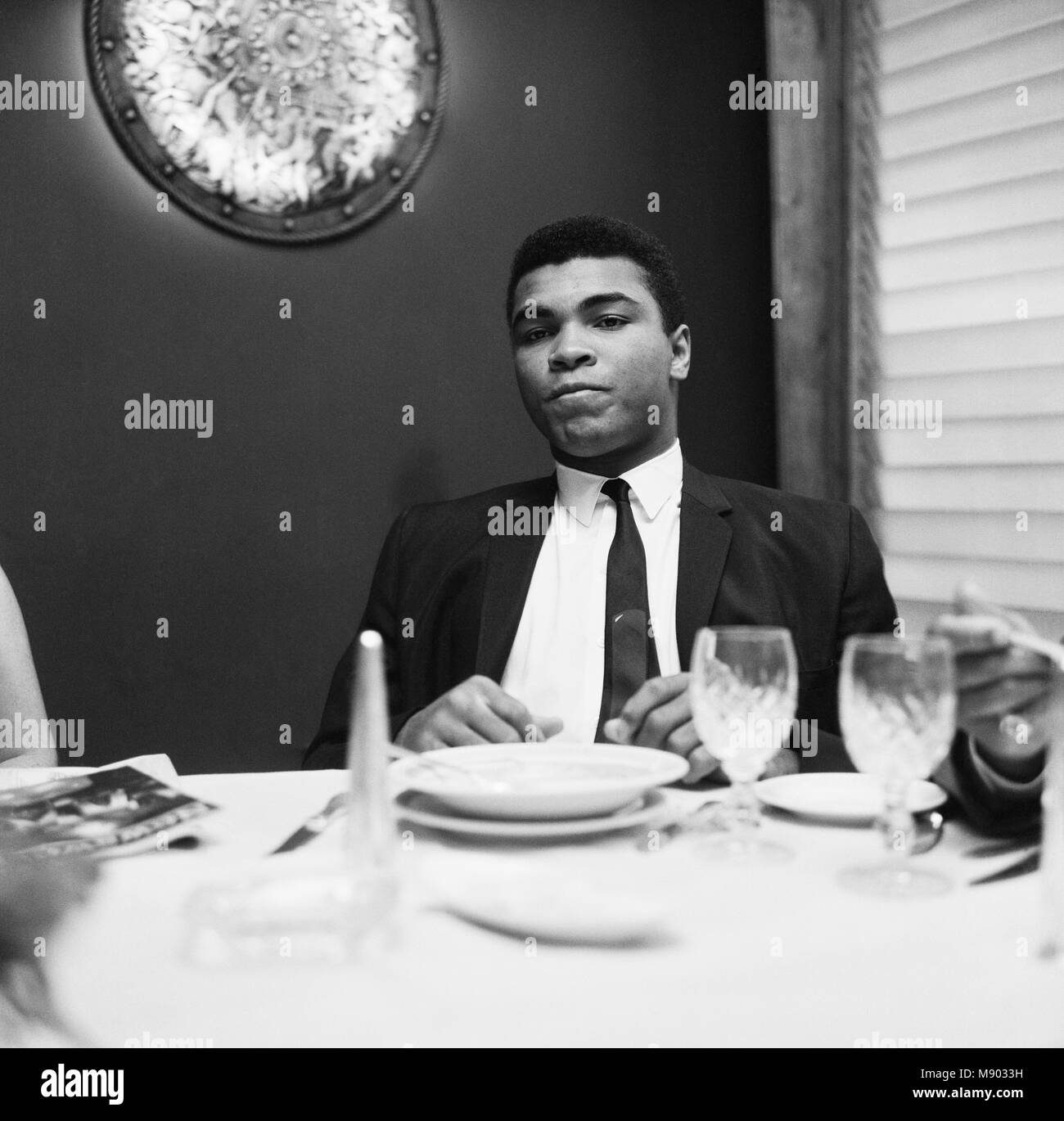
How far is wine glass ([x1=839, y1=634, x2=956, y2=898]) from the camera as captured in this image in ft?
2.69

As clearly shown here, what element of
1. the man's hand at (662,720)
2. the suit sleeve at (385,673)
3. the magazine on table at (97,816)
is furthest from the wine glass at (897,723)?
the suit sleeve at (385,673)

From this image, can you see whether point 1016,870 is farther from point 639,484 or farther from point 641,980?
point 639,484

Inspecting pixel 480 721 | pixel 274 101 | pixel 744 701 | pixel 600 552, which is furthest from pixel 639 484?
pixel 274 101

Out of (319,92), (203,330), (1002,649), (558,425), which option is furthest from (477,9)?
(1002,649)

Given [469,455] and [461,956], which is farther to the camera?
[469,455]

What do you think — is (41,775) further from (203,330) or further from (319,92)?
(319,92)

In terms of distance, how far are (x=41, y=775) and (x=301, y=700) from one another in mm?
1264

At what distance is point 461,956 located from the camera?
2.26 feet

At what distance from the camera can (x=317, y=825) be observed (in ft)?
3.20

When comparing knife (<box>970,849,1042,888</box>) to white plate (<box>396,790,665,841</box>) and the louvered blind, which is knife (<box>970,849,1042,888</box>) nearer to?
white plate (<box>396,790,665,841</box>)

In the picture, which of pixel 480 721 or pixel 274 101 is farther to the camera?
pixel 274 101

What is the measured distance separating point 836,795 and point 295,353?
1.71 metres

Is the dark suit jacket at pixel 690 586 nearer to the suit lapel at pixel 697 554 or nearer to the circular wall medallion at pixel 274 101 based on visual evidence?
the suit lapel at pixel 697 554

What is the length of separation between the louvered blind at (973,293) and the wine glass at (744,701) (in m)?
1.33
